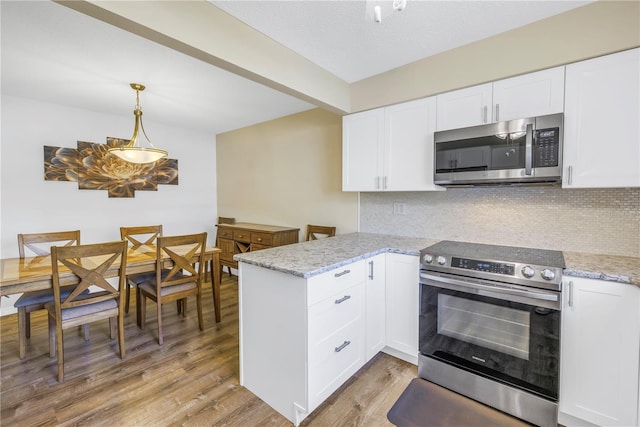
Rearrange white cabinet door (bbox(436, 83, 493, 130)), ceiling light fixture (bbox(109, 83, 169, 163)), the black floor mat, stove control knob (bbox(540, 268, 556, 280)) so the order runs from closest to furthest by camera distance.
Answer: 1. the black floor mat
2. stove control knob (bbox(540, 268, 556, 280))
3. white cabinet door (bbox(436, 83, 493, 130))
4. ceiling light fixture (bbox(109, 83, 169, 163))

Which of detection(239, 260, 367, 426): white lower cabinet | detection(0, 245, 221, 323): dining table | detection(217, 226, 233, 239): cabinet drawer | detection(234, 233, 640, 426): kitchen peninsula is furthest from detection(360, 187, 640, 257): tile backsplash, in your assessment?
detection(217, 226, 233, 239): cabinet drawer

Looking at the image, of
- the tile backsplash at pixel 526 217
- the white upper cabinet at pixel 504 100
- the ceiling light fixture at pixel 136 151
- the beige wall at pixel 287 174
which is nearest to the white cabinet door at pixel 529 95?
the white upper cabinet at pixel 504 100

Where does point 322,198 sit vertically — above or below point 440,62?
below

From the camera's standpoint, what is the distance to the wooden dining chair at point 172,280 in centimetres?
250

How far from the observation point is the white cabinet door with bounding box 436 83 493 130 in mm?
2051

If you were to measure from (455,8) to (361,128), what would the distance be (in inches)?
45.7

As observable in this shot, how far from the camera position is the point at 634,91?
1.59m

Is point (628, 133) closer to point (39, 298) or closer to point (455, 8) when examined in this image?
point (455, 8)

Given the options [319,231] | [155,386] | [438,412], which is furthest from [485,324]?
[155,386]

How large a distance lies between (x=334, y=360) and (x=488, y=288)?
41.1 inches

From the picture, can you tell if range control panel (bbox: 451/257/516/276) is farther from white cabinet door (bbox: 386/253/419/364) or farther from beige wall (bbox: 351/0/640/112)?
beige wall (bbox: 351/0/640/112)

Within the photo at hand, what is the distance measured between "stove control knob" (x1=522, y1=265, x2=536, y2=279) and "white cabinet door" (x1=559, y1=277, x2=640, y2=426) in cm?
17

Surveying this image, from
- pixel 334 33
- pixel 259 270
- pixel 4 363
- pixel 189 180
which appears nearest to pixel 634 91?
pixel 334 33

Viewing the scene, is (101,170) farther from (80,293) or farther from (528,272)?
(528,272)
